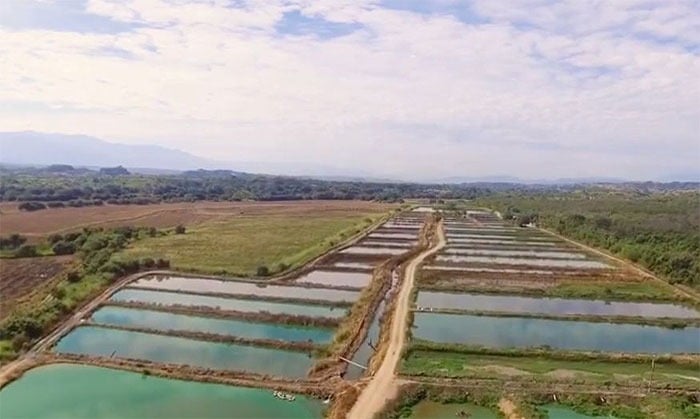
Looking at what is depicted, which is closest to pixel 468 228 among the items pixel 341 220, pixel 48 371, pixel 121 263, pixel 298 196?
pixel 341 220

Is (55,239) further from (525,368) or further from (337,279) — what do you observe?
(525,368)

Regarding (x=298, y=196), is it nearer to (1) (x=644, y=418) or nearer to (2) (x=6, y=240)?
(2) (x=6, y=240)

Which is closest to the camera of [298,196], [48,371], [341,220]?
[48,371]

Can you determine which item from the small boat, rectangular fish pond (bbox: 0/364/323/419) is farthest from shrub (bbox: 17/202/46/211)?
the small boat

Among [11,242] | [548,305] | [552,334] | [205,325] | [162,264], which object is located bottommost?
[205,325]

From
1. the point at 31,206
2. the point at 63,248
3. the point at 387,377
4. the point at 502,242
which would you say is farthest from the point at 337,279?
the point at 31,206

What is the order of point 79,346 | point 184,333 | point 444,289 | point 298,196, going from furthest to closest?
point 298,196, point 444,289, point 184,333, point 79,346

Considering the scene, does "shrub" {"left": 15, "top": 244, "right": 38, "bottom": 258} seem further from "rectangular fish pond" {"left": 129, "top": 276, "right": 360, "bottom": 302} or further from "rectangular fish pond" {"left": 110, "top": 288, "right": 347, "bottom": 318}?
"rectangular fish pond" {"left": 110, "top": 288, "right": 347, "bottom": 318}
